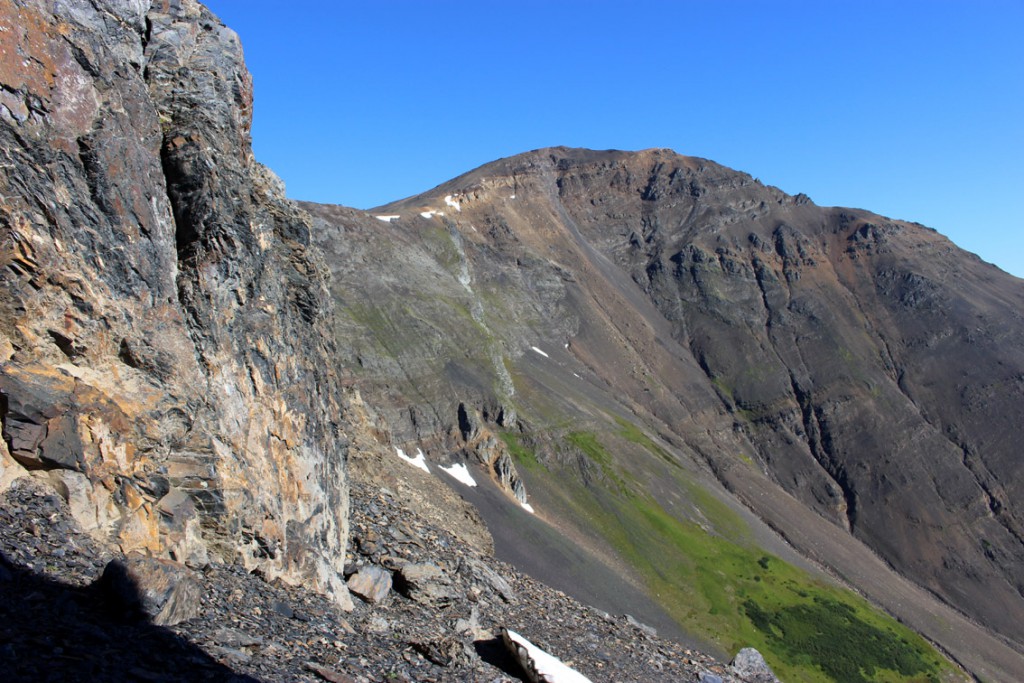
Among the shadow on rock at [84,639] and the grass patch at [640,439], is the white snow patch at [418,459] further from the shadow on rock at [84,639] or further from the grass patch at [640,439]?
the shadow on rock at [84,639]

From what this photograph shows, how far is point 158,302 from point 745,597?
209ft

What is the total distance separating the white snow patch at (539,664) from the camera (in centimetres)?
1628

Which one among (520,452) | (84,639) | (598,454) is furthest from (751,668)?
(598,454)

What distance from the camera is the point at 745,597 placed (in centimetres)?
6575

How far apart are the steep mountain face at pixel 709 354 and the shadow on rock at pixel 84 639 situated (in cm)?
4678

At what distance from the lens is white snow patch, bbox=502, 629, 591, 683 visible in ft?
→ 53.4

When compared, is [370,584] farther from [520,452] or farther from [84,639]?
[520,452]

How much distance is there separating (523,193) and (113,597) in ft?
421

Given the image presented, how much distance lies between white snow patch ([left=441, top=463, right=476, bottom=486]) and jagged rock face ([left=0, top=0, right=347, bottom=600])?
1537 inches

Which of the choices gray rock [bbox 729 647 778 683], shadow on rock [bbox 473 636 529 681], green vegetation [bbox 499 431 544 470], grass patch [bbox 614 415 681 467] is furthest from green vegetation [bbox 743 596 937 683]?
shadow on rock [bbox 473 636 529 681]

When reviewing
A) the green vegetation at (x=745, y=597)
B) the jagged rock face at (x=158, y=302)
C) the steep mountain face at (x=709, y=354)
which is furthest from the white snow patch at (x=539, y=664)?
the green vegetation at (x=745, y=597)

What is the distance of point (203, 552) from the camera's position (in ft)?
42.3

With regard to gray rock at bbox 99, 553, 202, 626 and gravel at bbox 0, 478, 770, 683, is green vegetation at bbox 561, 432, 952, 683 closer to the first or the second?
gravel at bbox 0, 478, 770, 683

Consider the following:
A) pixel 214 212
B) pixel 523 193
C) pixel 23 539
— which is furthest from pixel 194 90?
pixel 523 193
